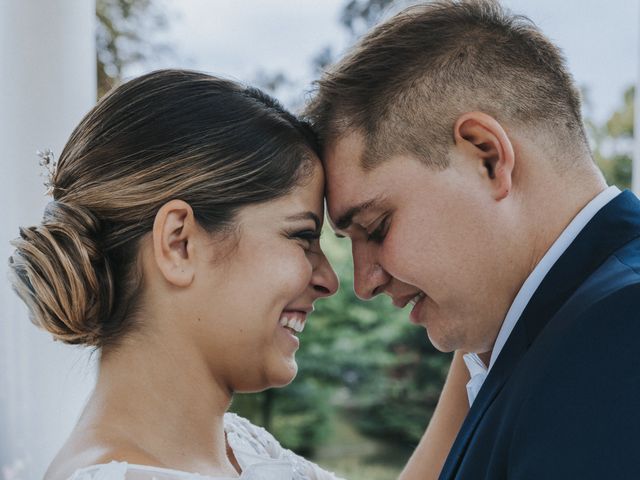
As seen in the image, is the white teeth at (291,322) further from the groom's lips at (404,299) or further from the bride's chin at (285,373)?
the groom's lips at (404,299)

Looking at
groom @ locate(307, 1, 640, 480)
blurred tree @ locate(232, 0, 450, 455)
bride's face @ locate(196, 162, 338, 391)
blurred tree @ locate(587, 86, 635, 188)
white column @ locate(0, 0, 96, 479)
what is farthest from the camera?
blurred tree @ locate(232, 0, 450, 455)

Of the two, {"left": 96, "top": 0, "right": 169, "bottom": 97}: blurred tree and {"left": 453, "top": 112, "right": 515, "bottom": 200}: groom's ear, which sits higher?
{"left": 96, "top": 0, "right": 169, "bottom": 97}: blurred tree

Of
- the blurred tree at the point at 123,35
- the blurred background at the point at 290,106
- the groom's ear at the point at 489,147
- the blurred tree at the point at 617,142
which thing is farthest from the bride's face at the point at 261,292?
the blurred tree at the point at 617,142

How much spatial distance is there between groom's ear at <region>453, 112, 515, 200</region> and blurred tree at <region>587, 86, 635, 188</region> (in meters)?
5.55

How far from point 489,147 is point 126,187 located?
0.72m

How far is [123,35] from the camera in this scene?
5965 millimetres

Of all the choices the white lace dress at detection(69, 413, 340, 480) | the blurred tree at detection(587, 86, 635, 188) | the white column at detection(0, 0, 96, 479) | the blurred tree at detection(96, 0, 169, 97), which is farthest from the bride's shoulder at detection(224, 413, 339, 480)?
the blurred tree at detection(587, 86, 635, 188)

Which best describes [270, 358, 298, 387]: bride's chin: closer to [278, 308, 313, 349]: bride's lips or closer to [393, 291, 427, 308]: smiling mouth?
[278, 308, 313, 349]: bride's lips

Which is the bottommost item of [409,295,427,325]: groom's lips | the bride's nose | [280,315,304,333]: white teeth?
[280,315,304,333]: white teeth

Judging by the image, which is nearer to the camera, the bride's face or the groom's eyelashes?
the bride's face

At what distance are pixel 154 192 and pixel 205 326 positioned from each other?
0.29m

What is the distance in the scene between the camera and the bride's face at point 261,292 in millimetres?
1698

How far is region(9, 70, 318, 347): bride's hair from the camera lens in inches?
64.7

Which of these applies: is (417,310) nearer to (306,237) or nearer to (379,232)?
(379,232)
